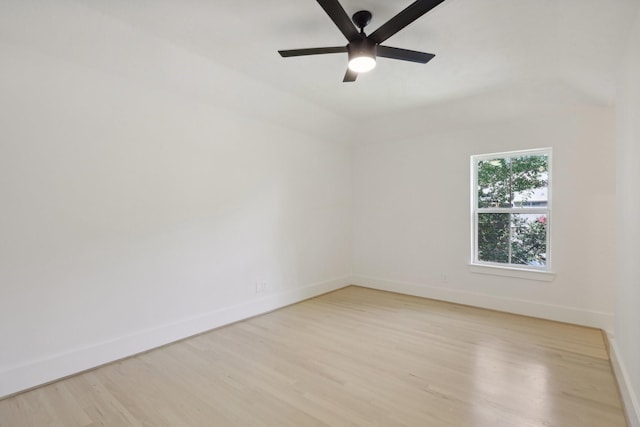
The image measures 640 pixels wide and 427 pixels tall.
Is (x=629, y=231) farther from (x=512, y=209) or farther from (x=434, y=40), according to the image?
(x=512, y=209)

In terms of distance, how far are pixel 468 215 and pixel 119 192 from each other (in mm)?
4039

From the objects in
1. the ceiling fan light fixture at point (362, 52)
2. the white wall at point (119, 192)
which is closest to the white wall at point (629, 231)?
the ceiling fan light fixture at point (362, 52)

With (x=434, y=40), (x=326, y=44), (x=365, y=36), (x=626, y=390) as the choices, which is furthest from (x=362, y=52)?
(x=626, y=390)

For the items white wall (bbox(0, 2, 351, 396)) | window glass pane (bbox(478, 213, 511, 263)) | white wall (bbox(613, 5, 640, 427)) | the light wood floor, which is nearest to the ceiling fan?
white wall (bbox(613, 5, 640, 427))

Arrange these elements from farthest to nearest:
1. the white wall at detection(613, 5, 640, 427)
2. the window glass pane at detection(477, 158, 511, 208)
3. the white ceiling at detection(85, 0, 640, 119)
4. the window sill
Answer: the window glass pane at detection(477, 158, 511, 208)
the window sill
the white ceiling at detection(85, 0, 640, 119)
the white wall at detection(613, 5, 640, 427)

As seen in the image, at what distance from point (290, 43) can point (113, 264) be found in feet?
7.83

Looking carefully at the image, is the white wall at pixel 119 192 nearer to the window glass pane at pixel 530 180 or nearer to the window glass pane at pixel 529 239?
the window glass pane at pixel 530 180

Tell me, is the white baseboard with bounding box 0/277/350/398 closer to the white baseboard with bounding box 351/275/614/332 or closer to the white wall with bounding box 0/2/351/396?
the white wall with bounding box 0/2/351/396

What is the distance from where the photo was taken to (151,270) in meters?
3.00

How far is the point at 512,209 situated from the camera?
13.3 ft

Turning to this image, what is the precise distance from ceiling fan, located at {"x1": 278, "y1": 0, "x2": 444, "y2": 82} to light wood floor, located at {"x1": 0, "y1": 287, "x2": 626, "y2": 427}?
2.31 metres

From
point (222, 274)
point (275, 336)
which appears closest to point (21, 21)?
point (222, 274)

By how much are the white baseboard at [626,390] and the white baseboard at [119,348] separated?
3272mm

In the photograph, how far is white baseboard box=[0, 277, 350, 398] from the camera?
2289 mm
